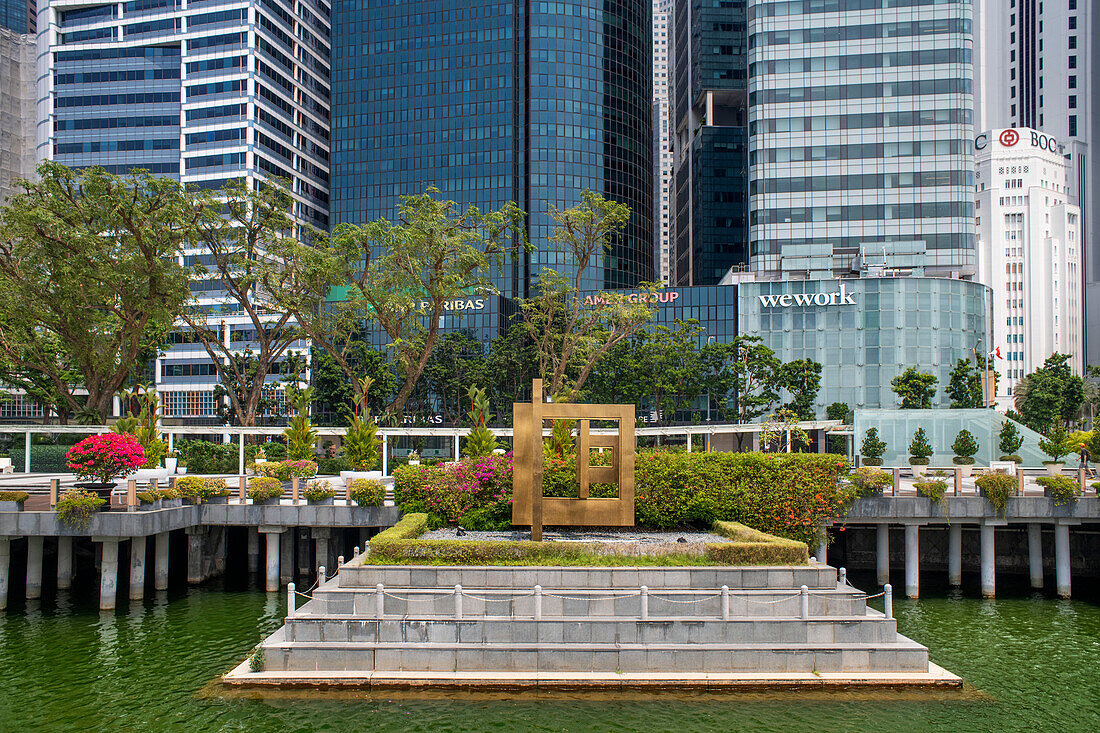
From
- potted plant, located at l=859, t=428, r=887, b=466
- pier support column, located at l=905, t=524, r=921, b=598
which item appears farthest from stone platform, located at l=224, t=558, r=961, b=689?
potted plant, located at l=859, t=428, r=887, b=466

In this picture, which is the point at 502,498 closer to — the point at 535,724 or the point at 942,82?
the point at 535,724

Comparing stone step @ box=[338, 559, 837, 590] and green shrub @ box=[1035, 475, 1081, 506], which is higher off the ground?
green shrub @ box=[1035, 475, 1081, 506]

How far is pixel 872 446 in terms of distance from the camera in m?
45.2

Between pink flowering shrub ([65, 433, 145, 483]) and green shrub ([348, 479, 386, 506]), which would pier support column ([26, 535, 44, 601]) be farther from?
green shrub ([348, 479, 386, 506])

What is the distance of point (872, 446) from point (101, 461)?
3727cm

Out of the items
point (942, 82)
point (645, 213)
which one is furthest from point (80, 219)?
point (645, 213)

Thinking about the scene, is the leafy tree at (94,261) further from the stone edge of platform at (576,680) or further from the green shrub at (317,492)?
the stone edge of platform at (576,680)

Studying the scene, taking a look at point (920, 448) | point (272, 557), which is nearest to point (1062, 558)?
point (920, 448)

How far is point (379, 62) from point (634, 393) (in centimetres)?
7354

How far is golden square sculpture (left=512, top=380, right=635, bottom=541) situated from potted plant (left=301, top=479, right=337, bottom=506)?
30.4 ft

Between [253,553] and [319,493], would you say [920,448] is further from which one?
[253,553]

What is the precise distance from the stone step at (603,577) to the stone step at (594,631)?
1595mm

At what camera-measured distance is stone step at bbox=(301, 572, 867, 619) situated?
→ 20.3m

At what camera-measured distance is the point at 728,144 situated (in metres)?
135
